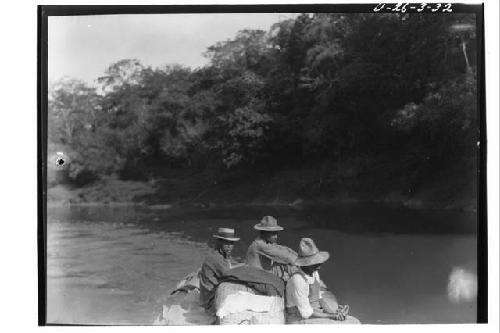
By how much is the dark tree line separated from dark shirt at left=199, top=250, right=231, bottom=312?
0.85 meters

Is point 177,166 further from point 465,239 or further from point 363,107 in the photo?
point 465,239

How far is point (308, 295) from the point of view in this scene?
5199mm

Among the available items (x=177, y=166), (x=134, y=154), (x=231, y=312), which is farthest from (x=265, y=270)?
(x=134, y=154)

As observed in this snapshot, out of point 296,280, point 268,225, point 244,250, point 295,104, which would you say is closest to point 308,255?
point 296,280

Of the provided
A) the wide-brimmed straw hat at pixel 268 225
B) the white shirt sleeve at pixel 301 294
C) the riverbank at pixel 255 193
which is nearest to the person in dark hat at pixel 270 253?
the wide-brimmed straw hat at pixel 268 225

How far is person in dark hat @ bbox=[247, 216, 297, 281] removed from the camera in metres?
5.26

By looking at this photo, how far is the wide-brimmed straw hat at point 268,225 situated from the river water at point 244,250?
0.05 metres

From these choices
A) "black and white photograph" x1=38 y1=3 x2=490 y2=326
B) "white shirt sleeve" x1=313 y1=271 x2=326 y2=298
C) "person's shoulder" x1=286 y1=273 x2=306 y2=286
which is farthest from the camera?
"black and white photograph" x1=38 y1=3 x2=490 y2=326

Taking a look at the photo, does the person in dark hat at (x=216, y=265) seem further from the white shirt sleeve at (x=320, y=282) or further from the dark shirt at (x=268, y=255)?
the white shirt sleeve at (x=320, y=282)

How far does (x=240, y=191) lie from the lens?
5.49 metres

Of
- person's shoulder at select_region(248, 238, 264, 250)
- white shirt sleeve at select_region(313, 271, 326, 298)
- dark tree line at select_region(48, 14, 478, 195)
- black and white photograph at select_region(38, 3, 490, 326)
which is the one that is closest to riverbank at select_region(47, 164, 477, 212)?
black and white photograph at select_region(38, 3, 490, 326)

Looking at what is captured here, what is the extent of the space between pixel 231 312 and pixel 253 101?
1.90 metres

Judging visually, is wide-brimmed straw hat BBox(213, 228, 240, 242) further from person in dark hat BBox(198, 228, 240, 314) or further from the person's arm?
the person's arm

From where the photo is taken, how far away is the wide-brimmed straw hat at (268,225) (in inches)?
210
